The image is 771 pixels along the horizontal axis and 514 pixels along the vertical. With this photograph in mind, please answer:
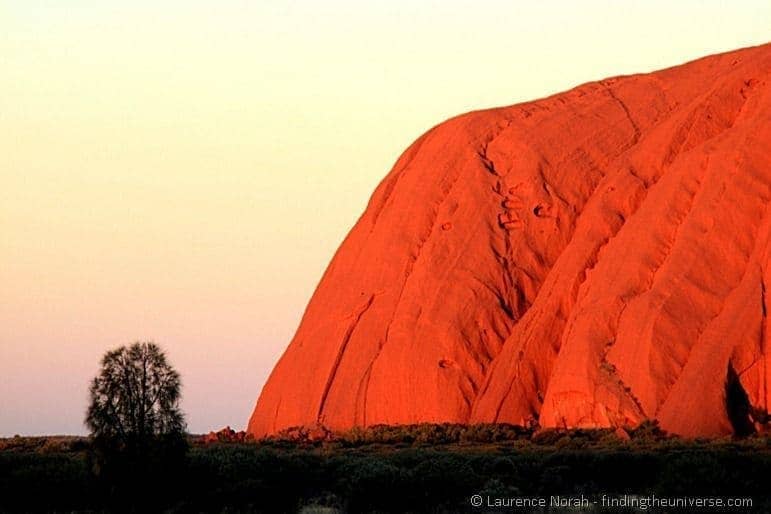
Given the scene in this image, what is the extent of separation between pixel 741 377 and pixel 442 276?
1334 centimetres

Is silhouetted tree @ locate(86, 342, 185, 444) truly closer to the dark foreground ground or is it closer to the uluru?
the dark foreground ground

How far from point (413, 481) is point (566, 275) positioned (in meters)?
20.6

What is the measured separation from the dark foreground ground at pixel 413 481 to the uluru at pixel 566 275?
17.7 ft

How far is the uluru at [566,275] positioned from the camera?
53406 millimetres

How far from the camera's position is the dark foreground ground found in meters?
37.7

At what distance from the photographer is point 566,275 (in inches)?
2340

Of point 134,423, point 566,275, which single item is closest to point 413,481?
point 134,423

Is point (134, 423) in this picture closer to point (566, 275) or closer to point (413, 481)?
point (413, 481)

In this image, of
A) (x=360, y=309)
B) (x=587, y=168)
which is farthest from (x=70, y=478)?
(x=587, y=168)

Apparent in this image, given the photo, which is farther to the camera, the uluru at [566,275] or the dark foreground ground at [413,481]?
the uluru at [566,275]

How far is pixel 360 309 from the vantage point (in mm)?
63938

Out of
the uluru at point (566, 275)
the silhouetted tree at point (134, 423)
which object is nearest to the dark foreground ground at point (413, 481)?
the silhouetted tree at point (134, 423)

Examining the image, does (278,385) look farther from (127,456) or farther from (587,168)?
(127,456)

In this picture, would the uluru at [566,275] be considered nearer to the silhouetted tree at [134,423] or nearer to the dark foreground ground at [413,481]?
the dark foreground ground at [413,481]
